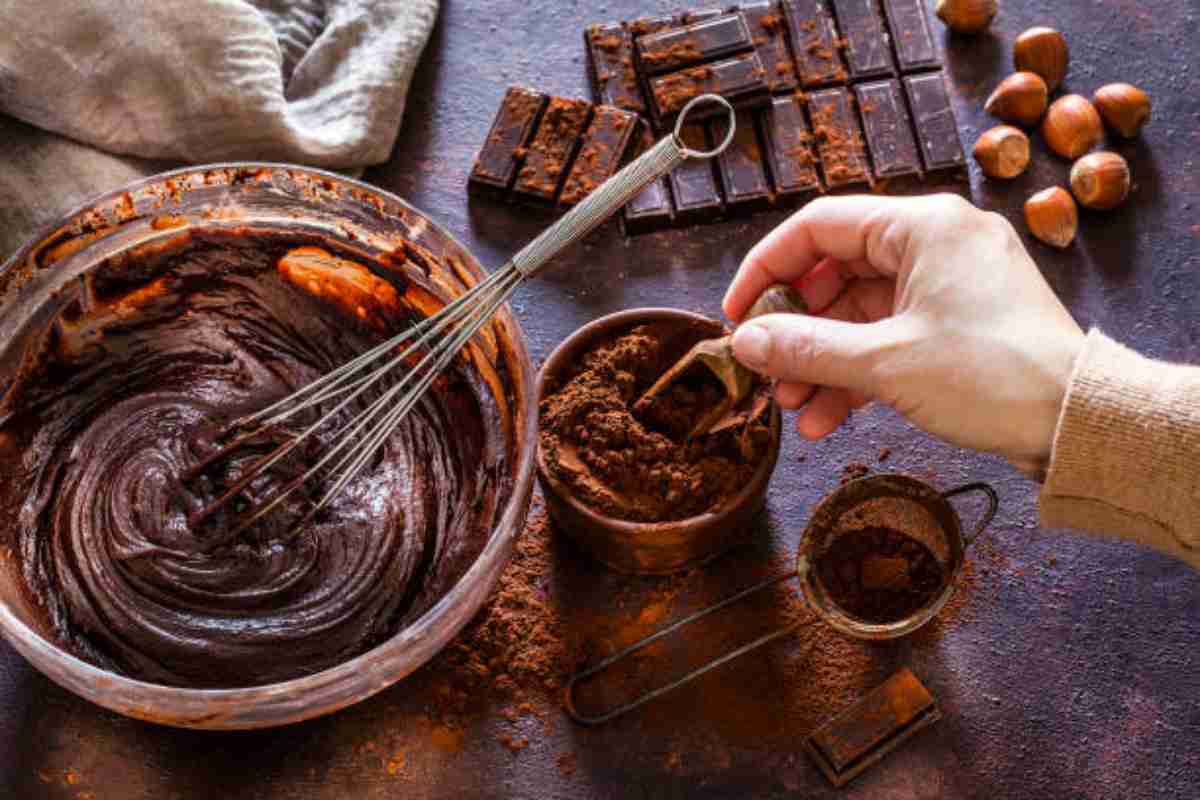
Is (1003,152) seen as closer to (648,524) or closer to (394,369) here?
(648,524)

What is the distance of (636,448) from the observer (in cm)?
167

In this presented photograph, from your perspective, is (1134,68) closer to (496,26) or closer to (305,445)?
(496,26)

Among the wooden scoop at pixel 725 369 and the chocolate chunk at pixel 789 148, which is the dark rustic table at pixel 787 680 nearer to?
the chocolate chunk at pixel 789 148

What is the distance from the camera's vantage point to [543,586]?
1808mm

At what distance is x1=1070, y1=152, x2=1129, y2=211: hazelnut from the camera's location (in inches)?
77.5

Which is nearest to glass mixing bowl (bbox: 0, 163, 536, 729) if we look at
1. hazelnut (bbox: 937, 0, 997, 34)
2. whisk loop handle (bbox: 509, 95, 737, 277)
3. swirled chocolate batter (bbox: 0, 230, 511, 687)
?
swirled chocolate batter (bbox: 0, 230, 511, 687)

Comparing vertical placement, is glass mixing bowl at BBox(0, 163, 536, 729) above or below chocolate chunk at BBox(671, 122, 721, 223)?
above

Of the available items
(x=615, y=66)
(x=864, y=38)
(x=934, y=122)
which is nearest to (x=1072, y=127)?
(x=934, y=122)

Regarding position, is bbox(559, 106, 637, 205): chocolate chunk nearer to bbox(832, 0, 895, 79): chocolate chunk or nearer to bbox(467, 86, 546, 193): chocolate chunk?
bbox(467, 86, 546, 193): chocolate chunk

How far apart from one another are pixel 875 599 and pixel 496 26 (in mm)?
1105

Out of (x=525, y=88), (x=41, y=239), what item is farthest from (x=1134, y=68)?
(x=41, y=239)

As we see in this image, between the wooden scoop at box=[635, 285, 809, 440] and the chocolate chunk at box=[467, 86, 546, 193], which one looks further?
the chocolate chunk at box=[467, 86, 546, 193]

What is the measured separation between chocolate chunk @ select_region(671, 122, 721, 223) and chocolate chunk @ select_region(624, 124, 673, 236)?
15mm

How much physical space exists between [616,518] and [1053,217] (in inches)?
32.7
